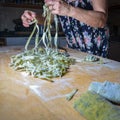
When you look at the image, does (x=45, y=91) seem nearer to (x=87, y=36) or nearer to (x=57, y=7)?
(x=57, y=7)

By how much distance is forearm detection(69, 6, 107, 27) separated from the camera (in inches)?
48.4

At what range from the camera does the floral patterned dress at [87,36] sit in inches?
63.4

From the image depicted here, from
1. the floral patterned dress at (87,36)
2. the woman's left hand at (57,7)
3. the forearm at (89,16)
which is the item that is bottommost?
the floral patterned dress at (87,36)

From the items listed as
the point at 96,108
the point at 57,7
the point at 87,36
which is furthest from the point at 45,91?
the point at 87,36

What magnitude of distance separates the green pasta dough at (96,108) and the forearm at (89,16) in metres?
0.69

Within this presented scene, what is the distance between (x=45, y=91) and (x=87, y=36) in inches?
37.1

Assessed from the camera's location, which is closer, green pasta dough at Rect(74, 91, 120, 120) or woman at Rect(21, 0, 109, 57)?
green pasta dough at Rect(74, 91, 120, 120)

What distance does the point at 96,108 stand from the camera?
57cm

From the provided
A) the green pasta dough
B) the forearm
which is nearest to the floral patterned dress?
the forearm

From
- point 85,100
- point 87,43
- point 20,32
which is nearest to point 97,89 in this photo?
point 85,100

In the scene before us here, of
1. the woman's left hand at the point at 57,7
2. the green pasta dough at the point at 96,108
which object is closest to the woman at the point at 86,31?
the woman's left hand at the point at 57,7

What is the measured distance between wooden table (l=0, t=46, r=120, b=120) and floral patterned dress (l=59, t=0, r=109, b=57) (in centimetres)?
51

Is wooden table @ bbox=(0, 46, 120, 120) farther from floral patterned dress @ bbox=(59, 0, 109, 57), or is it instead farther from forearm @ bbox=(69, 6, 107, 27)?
floral patterned dress @ bbox=(59, 0, 109, 57)

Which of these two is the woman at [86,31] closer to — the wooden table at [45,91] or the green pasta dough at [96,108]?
the wooden table at [45,91]
